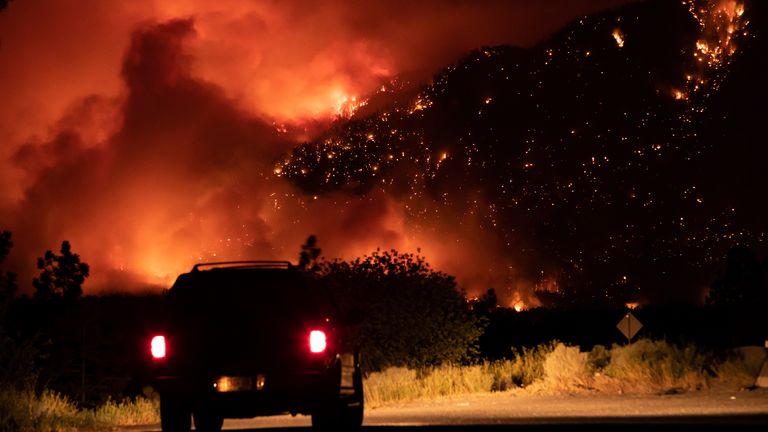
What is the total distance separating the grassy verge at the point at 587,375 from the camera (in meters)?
29.9

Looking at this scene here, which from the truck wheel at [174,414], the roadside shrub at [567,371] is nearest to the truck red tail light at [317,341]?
the truck wheel at [174,414]

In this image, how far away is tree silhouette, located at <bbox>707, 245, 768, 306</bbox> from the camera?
365 feet

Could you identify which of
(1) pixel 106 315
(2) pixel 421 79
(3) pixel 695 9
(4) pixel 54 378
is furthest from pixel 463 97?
(4) pixel 54 378

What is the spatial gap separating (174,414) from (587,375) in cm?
1551

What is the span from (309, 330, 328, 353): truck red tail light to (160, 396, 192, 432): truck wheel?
5.37ft

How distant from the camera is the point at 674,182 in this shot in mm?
147375

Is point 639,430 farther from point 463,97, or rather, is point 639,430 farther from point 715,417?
point 463,97

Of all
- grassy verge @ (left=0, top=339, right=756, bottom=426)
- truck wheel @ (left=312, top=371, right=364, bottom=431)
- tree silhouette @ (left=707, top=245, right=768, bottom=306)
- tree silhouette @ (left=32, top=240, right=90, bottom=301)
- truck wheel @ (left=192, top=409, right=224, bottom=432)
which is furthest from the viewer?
tree silhouette @ (left=707, top=245, right=768, bottom=306)

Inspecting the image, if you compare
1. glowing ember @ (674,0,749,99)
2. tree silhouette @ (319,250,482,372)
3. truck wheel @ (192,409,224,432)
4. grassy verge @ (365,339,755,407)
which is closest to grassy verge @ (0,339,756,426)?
grassy verge @ (365,339,755,407)

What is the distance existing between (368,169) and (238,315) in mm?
147530

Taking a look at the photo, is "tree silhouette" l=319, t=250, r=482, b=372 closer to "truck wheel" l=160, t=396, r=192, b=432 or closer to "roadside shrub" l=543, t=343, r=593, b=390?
"roadside shrub" l=543, t=343, r=593, b=390

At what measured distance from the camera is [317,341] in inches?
657

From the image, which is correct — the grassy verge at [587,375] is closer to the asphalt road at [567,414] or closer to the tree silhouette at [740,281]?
the asphalt road at [567,414]

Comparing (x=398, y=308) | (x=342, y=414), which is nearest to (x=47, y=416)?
(x=342, y=414)
